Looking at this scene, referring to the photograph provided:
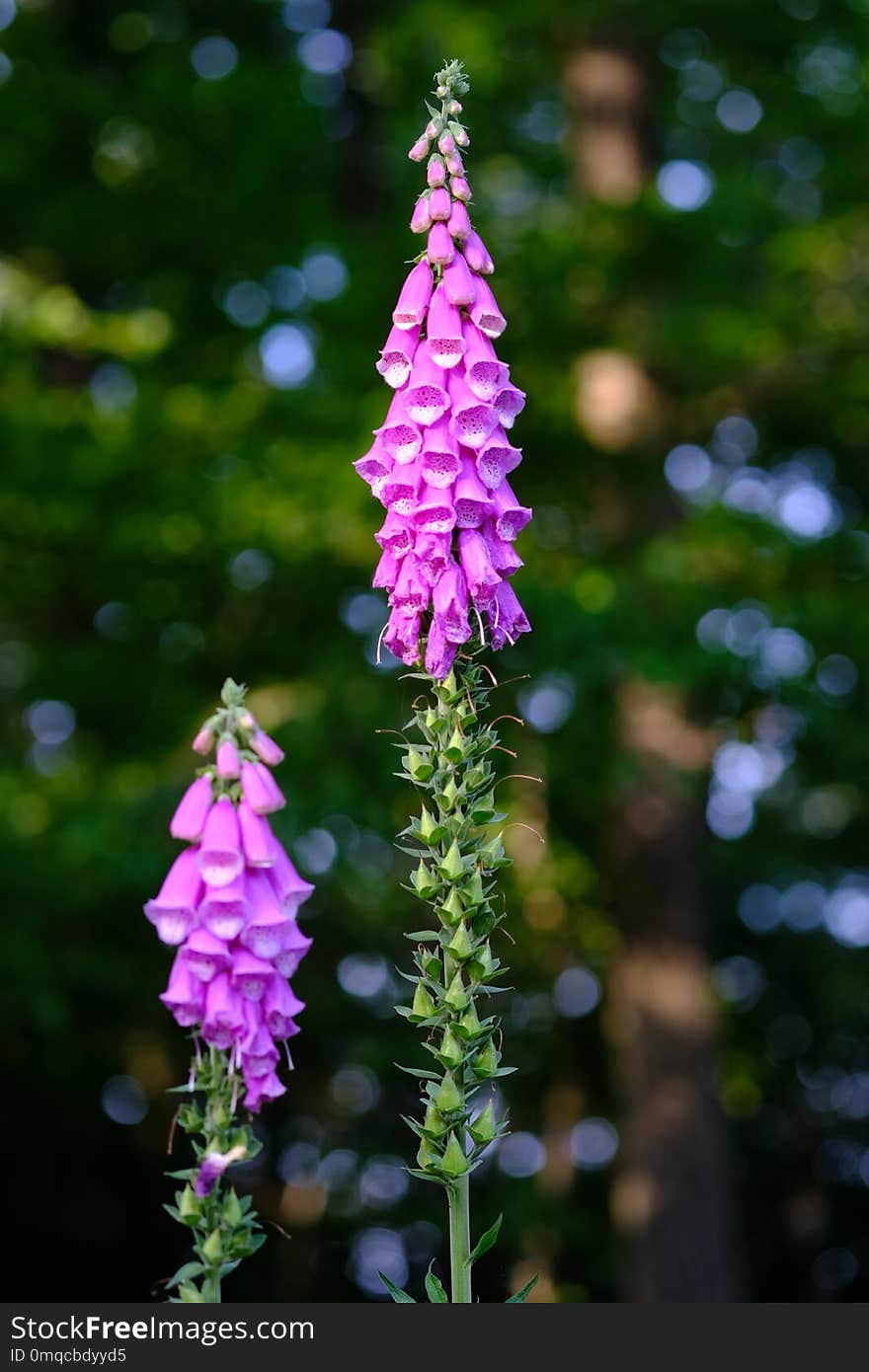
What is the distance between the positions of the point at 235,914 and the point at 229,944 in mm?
42

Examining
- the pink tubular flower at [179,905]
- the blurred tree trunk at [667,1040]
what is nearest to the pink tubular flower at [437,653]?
the pink tubular flower at [179,905]

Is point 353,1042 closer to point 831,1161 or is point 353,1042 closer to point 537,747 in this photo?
point 537,747

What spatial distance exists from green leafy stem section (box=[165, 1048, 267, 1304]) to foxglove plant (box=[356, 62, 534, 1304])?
201mm

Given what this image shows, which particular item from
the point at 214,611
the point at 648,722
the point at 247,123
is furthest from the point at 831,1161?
the point at 247,123

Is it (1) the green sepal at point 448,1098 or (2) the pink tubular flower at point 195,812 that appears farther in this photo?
(2) the pink tubular flower at point 195,812

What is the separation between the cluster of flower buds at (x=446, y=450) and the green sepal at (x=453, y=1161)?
0.59 m

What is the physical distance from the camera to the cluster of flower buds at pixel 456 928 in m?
1.85

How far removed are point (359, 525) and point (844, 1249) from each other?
1229 cm

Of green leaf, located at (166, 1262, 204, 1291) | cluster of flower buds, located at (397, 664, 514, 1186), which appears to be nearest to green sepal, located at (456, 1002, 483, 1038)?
Result: cluster of flower buds, located at (397, 664, 514, 1186)

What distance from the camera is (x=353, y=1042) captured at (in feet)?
42.1

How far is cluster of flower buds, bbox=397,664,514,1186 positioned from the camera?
1.85 m

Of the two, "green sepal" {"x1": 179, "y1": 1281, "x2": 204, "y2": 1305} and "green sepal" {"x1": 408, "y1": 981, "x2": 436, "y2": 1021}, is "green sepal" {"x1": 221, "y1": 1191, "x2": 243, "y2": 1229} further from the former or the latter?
"green sepal" {"x1": 408, "y1": 981, "x2": 436, "y2": 1021}

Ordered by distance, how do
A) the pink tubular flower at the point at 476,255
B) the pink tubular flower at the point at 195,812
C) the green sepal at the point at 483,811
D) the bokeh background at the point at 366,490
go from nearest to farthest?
the green sepal at the point at 483,811, the pink tubular flower at the point at 195,812, the pink tubular flower at the point at 476,255, the bokeh background at the point at 366,490

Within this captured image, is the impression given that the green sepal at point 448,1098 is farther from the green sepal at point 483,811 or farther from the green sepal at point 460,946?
the green sepal at point 483,811
